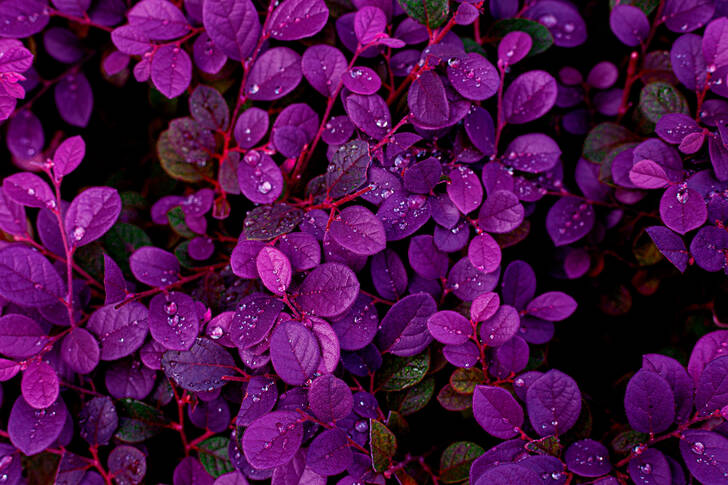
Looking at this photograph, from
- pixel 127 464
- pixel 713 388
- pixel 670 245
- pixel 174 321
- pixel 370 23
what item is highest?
pixel 370 23

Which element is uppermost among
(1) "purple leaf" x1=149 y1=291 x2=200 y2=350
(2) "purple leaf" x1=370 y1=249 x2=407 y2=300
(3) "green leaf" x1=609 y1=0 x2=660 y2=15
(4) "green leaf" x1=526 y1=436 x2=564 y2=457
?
(3) "green leaf" x1=609 y1=0 x2=660 y2=15

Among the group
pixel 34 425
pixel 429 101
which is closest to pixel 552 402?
pixel 429 101

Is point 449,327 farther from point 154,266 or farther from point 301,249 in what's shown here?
point 154,266

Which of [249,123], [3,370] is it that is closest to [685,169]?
[249,123]

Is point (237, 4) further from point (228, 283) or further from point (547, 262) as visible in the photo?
point (547, 262)

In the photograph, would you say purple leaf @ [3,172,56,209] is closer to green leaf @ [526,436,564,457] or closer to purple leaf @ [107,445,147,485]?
purple leaf @ [107,445,147,485]

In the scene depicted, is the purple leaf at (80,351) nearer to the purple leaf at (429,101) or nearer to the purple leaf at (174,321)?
the purple leaf at (174,321)

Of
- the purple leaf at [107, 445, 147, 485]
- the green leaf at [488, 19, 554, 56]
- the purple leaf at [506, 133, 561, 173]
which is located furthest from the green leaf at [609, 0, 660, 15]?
the purple leaf at [107, 445, 147, 485]
